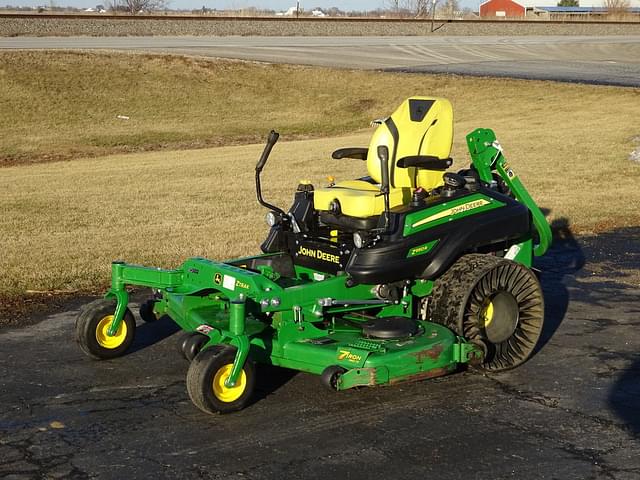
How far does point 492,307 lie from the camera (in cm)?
673

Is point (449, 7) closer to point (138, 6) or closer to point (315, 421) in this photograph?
point (138, 6)

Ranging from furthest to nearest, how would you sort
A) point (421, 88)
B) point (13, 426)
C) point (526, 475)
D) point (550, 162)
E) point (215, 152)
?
point (421, 88) < point (215, 152) < point (550, 162) < point (13, 426) < point (526, 475)

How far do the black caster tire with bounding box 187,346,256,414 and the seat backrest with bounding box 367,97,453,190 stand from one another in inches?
82.2

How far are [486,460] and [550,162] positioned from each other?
42.4 ft

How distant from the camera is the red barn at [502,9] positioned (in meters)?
103

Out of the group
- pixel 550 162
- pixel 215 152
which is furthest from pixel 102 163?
pixel 550 162

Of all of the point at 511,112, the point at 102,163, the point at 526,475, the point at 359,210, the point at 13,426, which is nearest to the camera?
the point at 526,475

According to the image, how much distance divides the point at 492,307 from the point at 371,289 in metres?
0.87

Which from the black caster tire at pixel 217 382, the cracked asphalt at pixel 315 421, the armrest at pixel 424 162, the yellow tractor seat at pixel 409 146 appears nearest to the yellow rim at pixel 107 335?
the cracked asphalt at pixel 315 421

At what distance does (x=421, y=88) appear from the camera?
31469 millimetres

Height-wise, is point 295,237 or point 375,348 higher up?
point 295,237

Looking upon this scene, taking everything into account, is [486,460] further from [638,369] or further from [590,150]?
[590,150]

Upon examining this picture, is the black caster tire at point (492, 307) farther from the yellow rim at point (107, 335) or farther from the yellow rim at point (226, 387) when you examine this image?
the yellow rim at point (107, 335)

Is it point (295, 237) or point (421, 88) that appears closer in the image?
point (295, 237)
